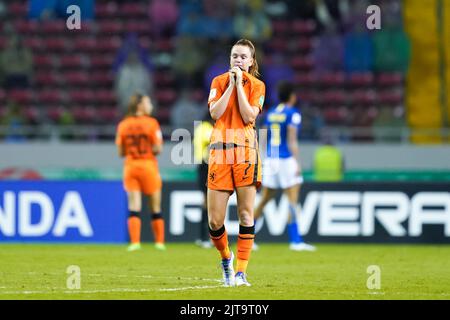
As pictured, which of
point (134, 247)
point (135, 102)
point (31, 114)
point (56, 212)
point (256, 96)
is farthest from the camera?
point (31, 114)

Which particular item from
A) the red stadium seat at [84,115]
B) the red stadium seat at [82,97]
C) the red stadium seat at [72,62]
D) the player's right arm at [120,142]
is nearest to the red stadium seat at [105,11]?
the red stadium seat at [72,62]

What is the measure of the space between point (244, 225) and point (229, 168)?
0.55m

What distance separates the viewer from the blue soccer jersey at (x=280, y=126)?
48.2ft

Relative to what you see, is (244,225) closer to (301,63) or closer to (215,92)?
(215,92)

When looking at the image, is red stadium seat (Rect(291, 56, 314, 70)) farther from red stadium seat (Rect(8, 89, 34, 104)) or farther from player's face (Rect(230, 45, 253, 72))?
player's face (Rect(230, 45, 253, 72))

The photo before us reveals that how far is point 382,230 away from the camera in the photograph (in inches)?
626

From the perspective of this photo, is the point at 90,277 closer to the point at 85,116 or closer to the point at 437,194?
the point at 437,194

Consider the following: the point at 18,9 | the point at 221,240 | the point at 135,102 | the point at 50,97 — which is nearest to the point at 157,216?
the point at 135,102

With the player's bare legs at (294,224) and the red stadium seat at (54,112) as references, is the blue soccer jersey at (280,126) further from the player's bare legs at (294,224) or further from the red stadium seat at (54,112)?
the red stadium seat at (54,112)

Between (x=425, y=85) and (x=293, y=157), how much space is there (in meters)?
9.16

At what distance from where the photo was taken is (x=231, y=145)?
8.84 metres

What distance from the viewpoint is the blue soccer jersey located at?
1469cm

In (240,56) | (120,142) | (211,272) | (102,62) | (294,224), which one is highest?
(102,62)

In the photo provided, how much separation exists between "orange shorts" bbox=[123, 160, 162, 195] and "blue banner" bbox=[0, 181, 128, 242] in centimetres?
185
